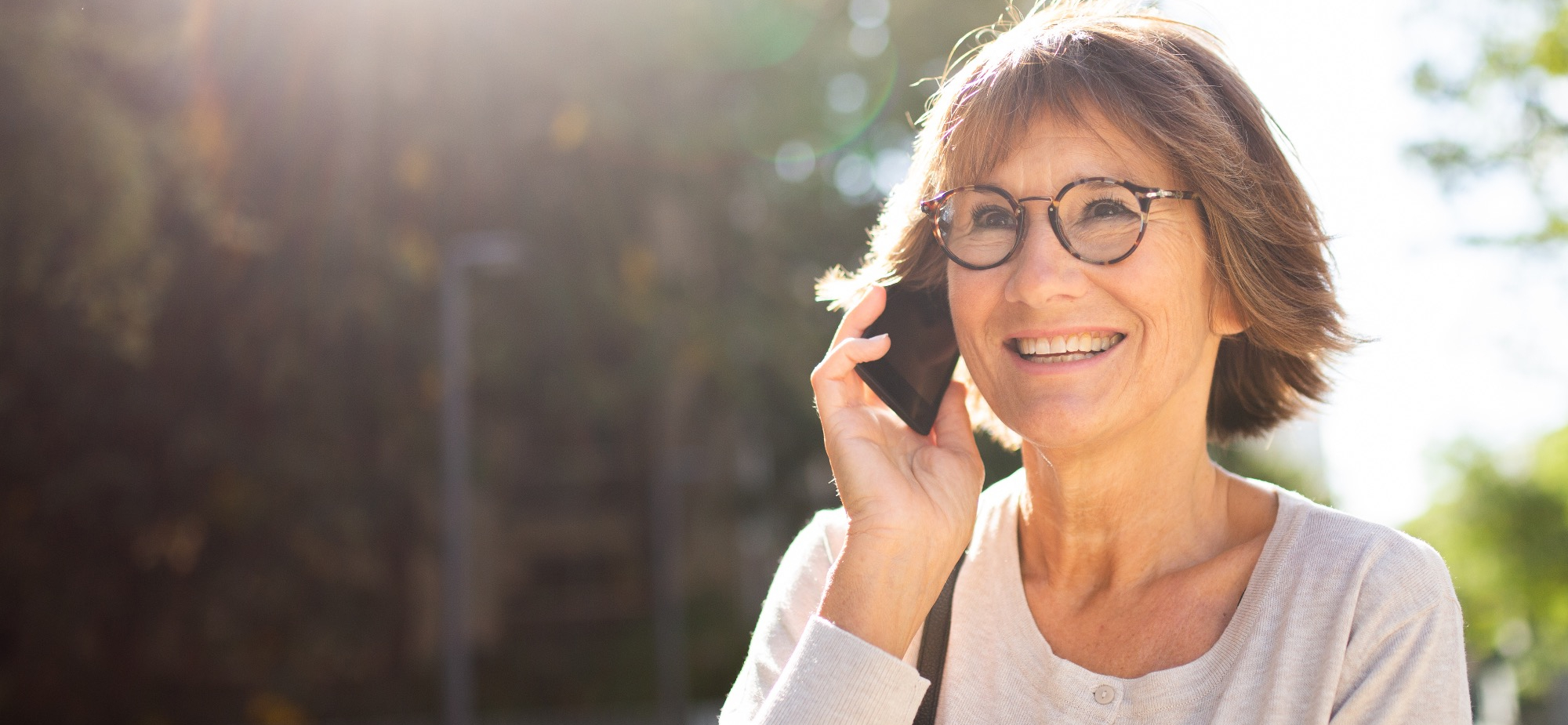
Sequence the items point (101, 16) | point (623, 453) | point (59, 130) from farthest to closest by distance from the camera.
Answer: point (623, 453)
point (101, 16)
point (59, 130)

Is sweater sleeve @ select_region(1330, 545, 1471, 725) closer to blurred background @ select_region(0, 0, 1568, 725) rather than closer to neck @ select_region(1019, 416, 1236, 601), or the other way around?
neck @ select_region(1019, 416, 1236, 601)

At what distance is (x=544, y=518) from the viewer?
3005 centimetres

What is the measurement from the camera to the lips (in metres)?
2.13

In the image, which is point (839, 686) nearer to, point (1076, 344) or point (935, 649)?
point (935, 649)

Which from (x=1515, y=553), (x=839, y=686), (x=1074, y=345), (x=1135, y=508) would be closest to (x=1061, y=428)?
(x=1074, y=345)

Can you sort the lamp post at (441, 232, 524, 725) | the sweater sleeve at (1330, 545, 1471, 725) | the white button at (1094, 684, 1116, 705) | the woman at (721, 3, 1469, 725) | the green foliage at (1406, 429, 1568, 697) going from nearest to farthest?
the sweater sleeve at (1330, 545, 1471, 725)
the woman at (721, 3, 1469, 725)
the white button at (1094, 684, 1116, 705)
the lamp post at (441, 232, 524, 725)
the green foliage at (1406, 429, 1568, 697)

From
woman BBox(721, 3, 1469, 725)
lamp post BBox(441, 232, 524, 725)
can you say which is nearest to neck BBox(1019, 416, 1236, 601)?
woman BBox(721, 3, 1469, 725)

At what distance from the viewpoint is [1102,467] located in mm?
2234

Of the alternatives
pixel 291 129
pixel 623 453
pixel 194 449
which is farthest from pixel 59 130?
pixel 623 453

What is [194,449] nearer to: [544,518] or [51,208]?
[51,208]

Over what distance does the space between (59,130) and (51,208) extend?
0.46 m

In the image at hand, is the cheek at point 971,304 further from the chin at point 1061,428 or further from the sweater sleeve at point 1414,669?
the sweater sleeve at point 1414,669

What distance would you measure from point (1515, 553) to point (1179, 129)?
16.8 m

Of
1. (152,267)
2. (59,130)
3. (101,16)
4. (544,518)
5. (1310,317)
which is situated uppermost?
(101,16)
